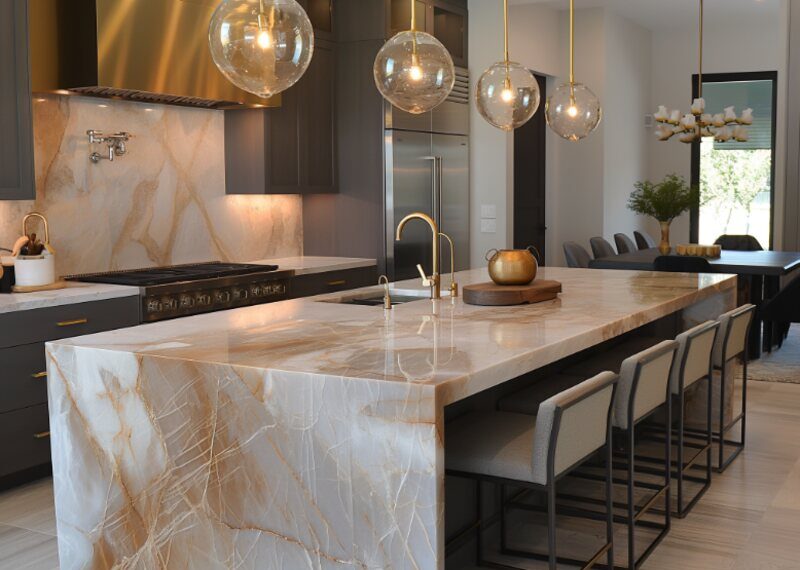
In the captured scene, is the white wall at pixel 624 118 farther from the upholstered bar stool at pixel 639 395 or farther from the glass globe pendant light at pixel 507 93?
the upholstered bar stool at pixel 639 395

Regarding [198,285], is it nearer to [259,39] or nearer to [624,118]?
[259,39]

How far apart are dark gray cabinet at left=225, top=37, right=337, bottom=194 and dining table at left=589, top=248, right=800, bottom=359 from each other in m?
2.27

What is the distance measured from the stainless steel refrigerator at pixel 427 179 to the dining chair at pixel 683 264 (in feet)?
5.56

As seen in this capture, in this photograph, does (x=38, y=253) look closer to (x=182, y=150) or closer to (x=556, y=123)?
(x=182, y=150)

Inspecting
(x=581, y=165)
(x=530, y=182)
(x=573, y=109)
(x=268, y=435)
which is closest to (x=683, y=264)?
(x=573, y=109)

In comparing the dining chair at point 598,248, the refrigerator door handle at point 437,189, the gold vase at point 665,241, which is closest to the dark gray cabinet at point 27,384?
the refrigerator door handle at point 437,189

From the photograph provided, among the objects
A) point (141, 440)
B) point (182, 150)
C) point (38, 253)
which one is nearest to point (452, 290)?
point (141, 440)

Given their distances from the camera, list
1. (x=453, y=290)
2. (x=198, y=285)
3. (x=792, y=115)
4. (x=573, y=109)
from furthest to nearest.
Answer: (x=792, y=115) → (x=198, y=285) → (x=573, y=109) → (x=453, y=290)

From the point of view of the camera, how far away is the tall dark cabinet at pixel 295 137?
249 inches

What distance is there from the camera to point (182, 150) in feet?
19.8

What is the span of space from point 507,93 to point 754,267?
11.6 ft

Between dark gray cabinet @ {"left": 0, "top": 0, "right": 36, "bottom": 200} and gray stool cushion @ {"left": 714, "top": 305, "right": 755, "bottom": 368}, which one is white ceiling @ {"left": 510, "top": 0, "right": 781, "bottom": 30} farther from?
dark gray cabinet @ {"left": 0, "top": 0, "right": 36, "bottom": 200}

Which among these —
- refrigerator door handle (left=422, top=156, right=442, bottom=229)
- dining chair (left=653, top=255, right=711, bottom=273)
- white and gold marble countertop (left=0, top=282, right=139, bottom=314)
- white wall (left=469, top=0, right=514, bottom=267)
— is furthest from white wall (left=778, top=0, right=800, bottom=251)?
white and gold marble countertop (left=0, top=282, right=139, bottom=314)

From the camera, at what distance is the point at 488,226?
26.6ft
